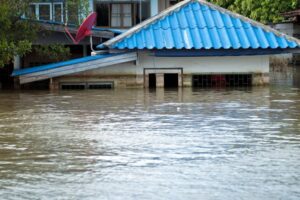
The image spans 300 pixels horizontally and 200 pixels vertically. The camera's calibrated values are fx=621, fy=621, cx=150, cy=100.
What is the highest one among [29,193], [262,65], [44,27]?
[44,27]

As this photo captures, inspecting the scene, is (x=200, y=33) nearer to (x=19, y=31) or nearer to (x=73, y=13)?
(x=73, y=13)

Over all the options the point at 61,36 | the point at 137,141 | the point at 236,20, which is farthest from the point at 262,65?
the point at 137,141

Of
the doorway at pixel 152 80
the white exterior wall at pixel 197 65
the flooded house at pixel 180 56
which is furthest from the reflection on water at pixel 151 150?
the doorway at pixel 152 80

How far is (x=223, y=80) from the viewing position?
2175 centimetres

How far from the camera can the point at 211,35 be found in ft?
68.7

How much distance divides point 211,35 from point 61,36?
6.07 metres

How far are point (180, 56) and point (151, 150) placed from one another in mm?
12470

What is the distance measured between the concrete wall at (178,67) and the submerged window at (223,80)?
257 mm

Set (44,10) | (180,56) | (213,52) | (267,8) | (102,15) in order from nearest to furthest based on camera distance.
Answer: (213,52)
(180,56)
(44,10)
(102,15)
(267,8)

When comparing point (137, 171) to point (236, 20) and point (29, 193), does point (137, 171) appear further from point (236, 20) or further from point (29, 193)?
point (236, 20)

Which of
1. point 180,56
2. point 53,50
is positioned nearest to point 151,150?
point 180,56

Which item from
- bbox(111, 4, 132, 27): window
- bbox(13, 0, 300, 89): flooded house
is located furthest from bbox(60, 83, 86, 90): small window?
bbox(111, 4, 132, 27): window

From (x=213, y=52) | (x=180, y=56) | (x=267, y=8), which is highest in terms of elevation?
(x=267, y=8)

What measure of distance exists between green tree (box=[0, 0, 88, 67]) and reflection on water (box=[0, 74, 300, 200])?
11.6 feet
